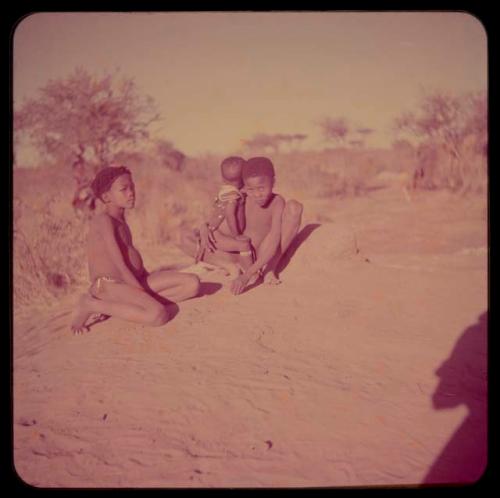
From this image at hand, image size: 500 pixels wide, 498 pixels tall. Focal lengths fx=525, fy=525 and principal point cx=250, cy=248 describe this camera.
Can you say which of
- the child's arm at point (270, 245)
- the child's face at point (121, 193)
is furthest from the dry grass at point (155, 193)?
the child's arm at point (270, 245)

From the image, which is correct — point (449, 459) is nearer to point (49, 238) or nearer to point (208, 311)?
point (208, 311)

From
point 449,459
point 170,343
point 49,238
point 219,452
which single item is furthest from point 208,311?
point 49,238

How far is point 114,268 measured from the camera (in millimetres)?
4160

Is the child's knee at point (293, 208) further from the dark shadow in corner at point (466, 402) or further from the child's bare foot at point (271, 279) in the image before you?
the dark shadow in corner at point (466, 402)

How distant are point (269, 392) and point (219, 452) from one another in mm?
504

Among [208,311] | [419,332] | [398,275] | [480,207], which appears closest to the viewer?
[419,332]

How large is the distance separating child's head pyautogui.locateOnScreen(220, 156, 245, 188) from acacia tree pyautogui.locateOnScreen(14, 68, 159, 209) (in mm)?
2165

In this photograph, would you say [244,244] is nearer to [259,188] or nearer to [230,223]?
[230,223]

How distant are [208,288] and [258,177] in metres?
1.10

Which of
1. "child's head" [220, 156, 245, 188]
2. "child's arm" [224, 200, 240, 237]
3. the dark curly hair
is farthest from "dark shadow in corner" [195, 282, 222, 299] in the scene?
the dark curly hair

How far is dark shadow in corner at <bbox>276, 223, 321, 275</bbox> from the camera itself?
5074mm

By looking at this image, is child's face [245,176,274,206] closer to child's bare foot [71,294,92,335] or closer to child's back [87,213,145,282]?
child's back [87,213,145,282]

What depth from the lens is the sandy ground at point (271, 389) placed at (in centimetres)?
296

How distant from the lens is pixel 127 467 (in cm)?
296
